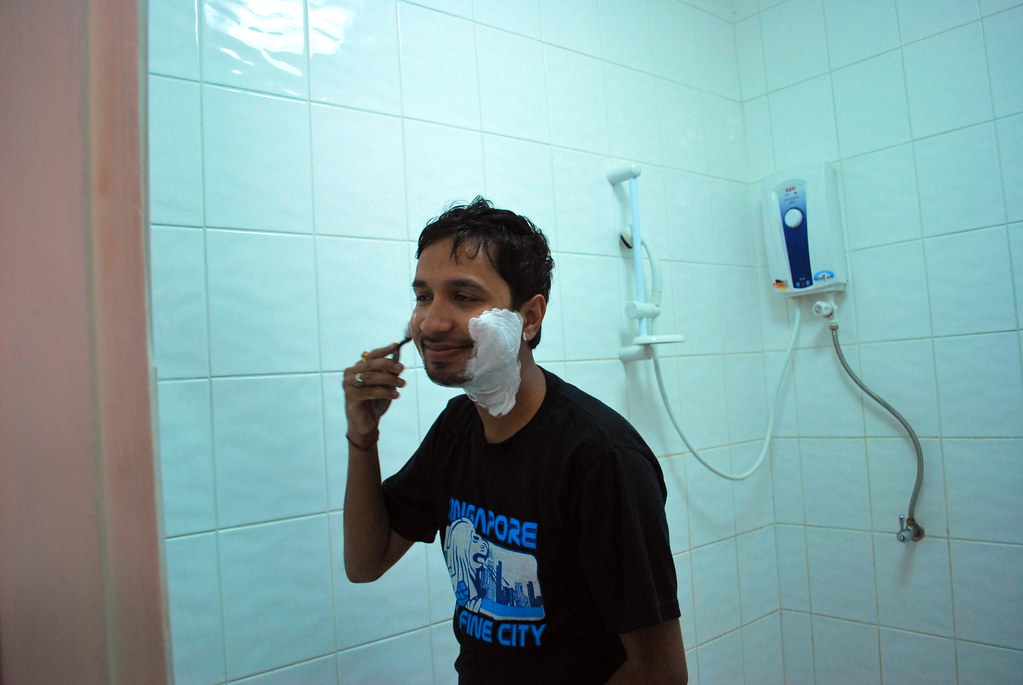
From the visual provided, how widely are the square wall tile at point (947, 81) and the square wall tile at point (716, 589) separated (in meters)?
1.27

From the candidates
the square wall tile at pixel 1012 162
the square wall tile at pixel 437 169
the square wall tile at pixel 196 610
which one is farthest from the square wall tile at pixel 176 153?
the square wall tile at pixel 1012 162

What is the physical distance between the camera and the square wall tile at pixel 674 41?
1984 mm

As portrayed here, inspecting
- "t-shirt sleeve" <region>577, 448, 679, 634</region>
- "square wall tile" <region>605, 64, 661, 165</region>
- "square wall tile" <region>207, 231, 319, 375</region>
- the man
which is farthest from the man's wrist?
"square wall tile" <region>605, 64, 661, 165</region>

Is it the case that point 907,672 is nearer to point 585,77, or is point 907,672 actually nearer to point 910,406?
point 910,406

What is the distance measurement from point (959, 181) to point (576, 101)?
42.2 inches

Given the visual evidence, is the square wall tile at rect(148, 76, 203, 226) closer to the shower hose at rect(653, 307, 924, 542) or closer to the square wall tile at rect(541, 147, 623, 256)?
the square wall tile at rect(541, 147, 623, 256)

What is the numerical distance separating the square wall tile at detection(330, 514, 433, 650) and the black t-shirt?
29 cm

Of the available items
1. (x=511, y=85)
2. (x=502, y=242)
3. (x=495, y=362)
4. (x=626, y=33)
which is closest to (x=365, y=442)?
(x=495, y=362)

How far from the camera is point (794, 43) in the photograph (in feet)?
6.82

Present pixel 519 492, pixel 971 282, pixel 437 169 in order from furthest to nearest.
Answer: pixel 971 282 → pixel 437 169 → pixel 519 492

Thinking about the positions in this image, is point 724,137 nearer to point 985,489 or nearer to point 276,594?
point 985,489

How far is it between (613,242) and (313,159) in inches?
34.3

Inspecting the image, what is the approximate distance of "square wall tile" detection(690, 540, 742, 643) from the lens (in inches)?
73.2

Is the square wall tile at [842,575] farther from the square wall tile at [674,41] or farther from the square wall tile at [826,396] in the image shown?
the square wall tile at [674,41]
